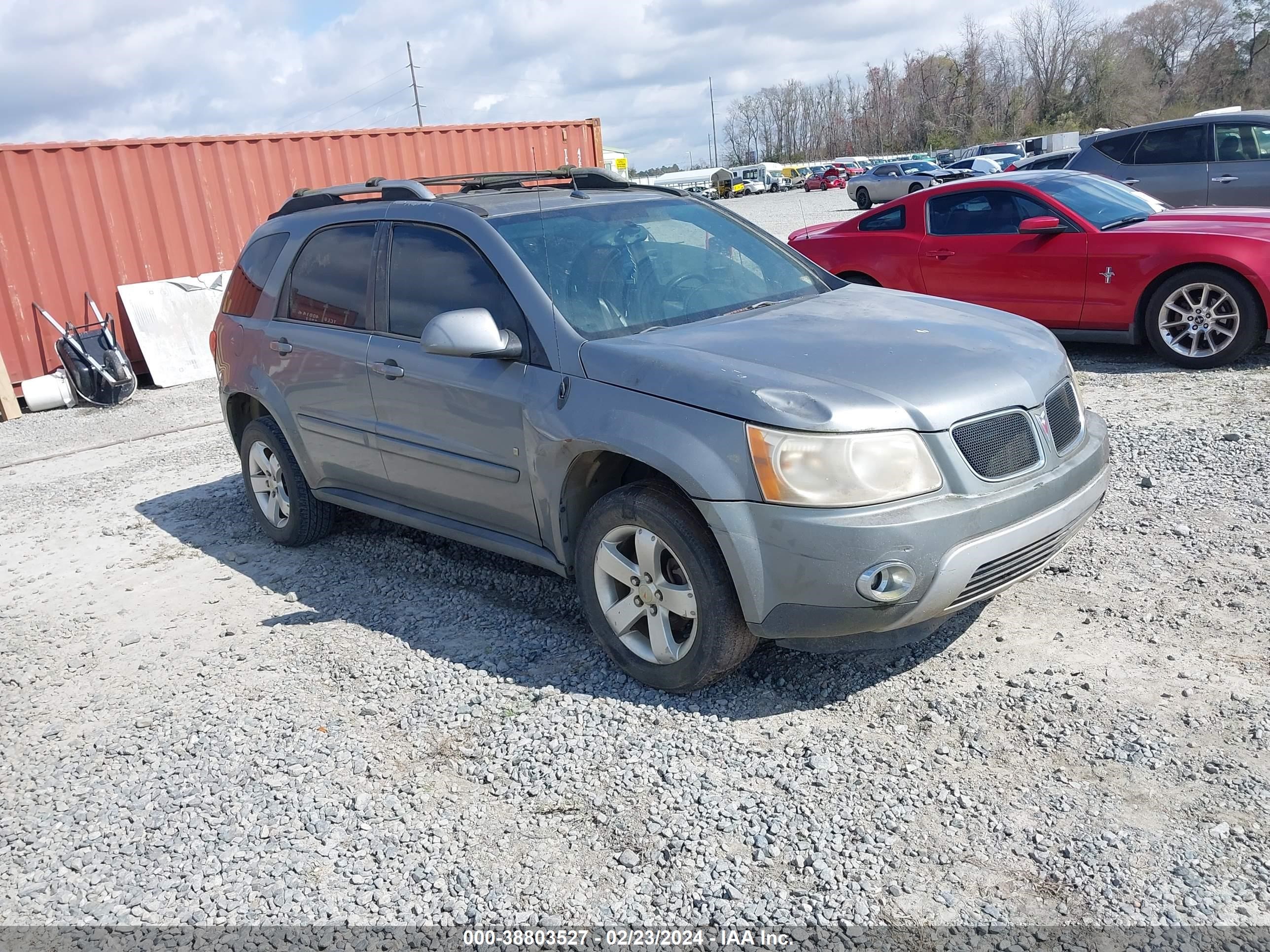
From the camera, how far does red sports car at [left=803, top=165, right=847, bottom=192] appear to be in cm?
5053

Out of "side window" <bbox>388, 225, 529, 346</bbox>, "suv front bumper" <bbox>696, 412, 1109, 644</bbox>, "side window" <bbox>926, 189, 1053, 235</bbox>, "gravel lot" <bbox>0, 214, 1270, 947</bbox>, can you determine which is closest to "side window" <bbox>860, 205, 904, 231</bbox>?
"side window" <bbox>926, 189, 1053, 235</bbox>

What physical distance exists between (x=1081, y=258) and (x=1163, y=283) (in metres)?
0.61

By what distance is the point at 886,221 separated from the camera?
9055 millimetres

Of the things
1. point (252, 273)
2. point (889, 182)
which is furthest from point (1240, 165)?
point (889, 182)

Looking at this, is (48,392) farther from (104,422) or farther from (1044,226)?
(1044,226)

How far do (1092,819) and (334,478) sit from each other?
372 cm

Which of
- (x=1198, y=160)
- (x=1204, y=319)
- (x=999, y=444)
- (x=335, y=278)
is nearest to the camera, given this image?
(x=999, y=444)

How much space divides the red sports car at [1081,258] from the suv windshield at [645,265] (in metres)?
3.98

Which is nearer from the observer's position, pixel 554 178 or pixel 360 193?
pixel 360 193

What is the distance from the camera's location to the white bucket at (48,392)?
10992 mm

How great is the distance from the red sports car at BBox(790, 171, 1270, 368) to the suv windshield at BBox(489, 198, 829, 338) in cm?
398

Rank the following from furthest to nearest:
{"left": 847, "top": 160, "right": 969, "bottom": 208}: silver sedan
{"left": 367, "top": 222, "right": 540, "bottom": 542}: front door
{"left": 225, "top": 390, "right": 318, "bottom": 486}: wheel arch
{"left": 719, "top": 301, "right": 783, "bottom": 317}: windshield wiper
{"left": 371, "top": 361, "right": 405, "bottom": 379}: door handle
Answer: {"left": 847, "top": 160, "right": 969, "bottom": 208}: silver sedan → {"left": 225, "top": 390, "right": 318, "bottom": 486}: wheel arch → {"left": 371, "top": 361, "right": 405, "bottom": 379}: door handle → {"left": 719, "top": 301, "right": 783, "bottom": 317}: windshield wiper → {"left": 367, "top": 222, "right": 540, "bottom": 542}: front door

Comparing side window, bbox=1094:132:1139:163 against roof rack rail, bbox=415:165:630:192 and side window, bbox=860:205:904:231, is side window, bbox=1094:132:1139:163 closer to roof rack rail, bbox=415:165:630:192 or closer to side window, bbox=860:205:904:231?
side window, bbox=860:205:904:231

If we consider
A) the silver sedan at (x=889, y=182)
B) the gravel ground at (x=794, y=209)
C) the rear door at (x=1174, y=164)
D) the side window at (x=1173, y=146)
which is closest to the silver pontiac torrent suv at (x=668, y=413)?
the rear door at (x=1174, y=164)
